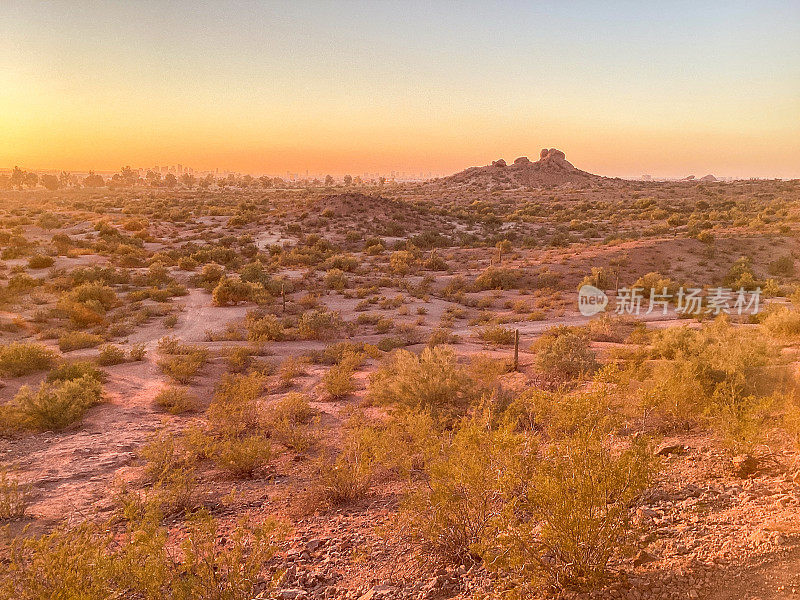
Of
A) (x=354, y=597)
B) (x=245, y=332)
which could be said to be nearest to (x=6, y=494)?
(x=354, y=597)

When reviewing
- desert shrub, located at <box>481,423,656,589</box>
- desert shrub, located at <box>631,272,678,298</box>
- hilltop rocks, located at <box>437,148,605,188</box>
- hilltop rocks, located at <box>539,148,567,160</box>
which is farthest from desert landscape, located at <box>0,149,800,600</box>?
hilltop rocks, located at <box>539,148,567,160</box>

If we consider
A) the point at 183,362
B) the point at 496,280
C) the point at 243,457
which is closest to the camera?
the point at 243,457

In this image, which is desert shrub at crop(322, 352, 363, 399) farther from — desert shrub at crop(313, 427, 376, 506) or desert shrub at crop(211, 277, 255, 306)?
desert shrub at crop(211, 277, 255, 306)

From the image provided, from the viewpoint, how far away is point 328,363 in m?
14.8

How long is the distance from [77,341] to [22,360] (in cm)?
264

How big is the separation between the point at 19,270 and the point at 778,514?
31557 mm

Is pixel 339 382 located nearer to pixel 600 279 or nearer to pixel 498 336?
pixel 498 336

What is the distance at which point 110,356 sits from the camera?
1410cm

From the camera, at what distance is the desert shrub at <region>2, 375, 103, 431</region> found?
9.50 meters

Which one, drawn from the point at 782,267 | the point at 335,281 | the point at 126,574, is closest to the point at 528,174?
the point at 782,267

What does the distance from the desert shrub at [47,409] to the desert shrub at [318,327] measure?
25.9ft

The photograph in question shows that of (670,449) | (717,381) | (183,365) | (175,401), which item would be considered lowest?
(175,401)

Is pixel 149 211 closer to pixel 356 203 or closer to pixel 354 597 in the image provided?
pixel 356 203

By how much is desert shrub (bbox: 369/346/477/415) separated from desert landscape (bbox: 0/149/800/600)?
0.18 ft
